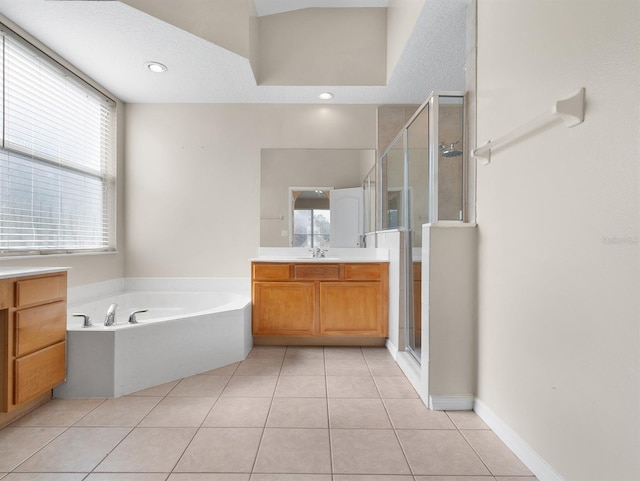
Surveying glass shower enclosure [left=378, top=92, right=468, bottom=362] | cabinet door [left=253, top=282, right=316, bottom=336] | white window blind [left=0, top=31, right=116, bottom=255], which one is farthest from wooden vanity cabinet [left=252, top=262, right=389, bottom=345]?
white window blind [left=0, top=31, right=116, bottom=255]

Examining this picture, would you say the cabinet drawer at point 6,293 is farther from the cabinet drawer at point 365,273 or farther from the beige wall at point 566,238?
the beige wall at point 566,238

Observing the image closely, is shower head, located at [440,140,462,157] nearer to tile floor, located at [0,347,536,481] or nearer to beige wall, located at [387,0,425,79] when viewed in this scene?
beige wall, located at [387,0,425,79]

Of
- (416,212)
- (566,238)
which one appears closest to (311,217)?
(416,212)

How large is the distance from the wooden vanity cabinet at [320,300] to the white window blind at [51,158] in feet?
5.04

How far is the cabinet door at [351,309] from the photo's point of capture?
9.77 ft

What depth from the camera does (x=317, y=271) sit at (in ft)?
9.84

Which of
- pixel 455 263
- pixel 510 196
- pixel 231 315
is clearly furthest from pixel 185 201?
pixel 510 196

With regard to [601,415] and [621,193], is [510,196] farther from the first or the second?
[601,415]

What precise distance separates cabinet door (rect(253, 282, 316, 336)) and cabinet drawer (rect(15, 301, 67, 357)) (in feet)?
4.48

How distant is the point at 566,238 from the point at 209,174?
311 centimetres

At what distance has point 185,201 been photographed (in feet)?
11.5

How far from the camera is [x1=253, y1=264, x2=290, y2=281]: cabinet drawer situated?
9.81 ft

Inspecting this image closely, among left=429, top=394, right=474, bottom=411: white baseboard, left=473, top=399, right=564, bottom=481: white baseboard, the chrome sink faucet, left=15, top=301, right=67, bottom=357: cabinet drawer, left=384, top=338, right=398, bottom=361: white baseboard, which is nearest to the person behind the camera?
left=473, top=399, right=564, bottom=481: white baseboard

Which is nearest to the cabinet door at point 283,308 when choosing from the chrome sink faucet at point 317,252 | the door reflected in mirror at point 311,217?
the chrome sink faucet at point 317,252
